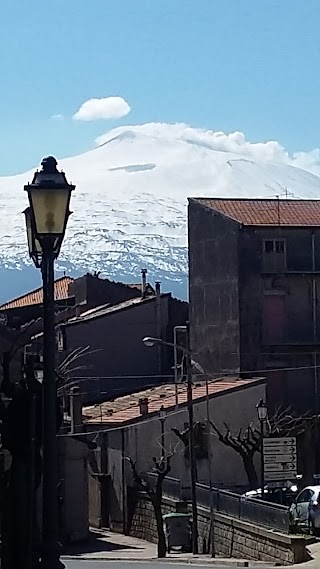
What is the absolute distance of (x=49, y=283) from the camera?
450 inches

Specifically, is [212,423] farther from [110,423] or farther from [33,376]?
[33,376]

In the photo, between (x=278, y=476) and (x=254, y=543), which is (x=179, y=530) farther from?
(x=254, y=543)

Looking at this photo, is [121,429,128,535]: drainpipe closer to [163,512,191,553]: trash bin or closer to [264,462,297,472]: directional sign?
[163,512,191,553]: trash bin

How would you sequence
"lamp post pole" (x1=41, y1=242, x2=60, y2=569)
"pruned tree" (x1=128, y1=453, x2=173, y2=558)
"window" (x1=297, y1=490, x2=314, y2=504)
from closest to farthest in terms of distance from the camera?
1. "lamp post pole" (x1=41, y1=242, x2=60, y2=569)
2. "window" (x1=297, y1=490, x2=314, y2=504)
3. "pruned tree" (x1=128, y1=453, x2=173, y2=558)

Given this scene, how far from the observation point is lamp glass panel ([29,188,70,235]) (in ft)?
36.2

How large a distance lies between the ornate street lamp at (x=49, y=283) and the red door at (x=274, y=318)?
142ft

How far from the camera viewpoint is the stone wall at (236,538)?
27459mm

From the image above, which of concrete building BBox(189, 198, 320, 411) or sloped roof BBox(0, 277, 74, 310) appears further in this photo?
sloped roof BBox(0, 277, 74, 310)

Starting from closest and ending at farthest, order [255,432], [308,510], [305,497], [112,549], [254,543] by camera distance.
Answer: [308,510]
[254,543]
[305,497]
[112,549]
[255,432]

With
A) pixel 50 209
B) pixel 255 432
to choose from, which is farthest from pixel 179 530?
pixel 50 209

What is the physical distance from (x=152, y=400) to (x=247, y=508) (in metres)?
19.4

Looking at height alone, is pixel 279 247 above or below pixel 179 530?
above

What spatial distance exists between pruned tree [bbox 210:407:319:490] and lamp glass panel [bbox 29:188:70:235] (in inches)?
1229

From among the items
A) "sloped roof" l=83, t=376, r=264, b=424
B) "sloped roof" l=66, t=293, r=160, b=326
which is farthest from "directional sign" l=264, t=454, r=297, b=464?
"sloped roof" l=66, t=293, r=160, b=326
